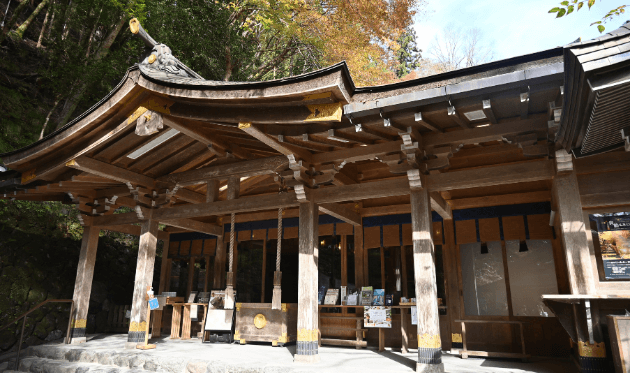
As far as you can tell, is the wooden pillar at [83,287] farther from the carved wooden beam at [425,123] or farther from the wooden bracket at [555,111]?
the wooden bracket at [555,111]

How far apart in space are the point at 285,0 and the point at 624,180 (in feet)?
38.8

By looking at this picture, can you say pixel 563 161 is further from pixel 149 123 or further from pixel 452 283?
pixel 149 123

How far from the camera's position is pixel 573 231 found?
462cm

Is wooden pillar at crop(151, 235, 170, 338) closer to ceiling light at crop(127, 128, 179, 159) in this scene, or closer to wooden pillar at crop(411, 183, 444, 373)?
ceiling light at crop(127, 128, 179, 159)

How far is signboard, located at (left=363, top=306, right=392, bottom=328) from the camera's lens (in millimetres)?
7501

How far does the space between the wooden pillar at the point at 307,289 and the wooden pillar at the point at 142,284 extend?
3.48m

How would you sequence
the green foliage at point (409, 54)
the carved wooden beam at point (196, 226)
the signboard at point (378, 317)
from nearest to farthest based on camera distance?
the signboard at point (378, 317) < the carved wooden beam at point (196, 226) < the green foliage at point (409, 54)

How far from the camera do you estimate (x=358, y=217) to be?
880 cm

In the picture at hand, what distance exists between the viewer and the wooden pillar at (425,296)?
509 centimetres

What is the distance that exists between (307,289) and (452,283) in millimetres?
3558

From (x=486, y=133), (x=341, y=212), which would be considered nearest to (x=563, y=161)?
(x=486, y=133)

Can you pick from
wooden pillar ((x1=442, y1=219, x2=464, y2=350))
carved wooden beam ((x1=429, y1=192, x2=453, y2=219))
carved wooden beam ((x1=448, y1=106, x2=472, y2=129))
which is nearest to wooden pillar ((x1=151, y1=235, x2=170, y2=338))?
wooden pillar ((x1=442, y1=219, x2=464, y2=350))

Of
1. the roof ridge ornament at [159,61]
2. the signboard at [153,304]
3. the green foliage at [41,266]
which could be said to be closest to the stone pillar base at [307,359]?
the signboard at [153,304]

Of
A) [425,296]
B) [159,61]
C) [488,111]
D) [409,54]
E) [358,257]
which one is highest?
[409,54]
